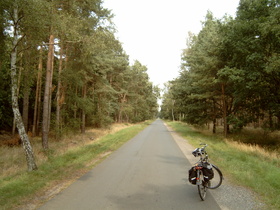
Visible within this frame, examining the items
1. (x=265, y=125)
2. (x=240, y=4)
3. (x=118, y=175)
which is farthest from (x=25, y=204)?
(x=240, y=4)

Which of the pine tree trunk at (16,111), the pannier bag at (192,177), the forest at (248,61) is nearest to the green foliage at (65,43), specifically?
the pine tree trunk at (16,111)

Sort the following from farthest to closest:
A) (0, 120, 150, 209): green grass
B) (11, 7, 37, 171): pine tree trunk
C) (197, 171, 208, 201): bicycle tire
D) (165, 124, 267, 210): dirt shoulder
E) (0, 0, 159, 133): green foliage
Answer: (0, 0, 159, 133): green foliage, (11, 7, 37, 171): pine tree trunk, (0, 120, 150, 209): green grass, (197, 171, 208, 201): bicycle tire, (165, 124, 267, 210): dirt shoulder

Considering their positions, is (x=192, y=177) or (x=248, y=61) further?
(x=248, y=61)

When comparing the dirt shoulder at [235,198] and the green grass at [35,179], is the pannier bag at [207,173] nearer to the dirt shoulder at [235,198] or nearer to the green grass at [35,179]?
the dirt shoulder at [235,198]

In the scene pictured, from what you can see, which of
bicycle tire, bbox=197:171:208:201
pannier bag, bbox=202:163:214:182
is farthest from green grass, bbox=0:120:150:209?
pannier bag, bbox=202:163:214:182

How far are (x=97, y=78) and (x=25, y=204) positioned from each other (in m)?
20.3

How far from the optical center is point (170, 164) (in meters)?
9.01

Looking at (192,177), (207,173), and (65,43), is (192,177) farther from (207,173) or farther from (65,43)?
(65,43)

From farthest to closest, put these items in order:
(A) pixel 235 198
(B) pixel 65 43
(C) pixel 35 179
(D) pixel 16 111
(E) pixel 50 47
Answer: (E) pixel 50 47, (B) pixel 65 43, (D) pixel 16 111, (C) pixel 35 179, (A) pixel 235 198

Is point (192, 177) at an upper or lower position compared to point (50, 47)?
lower

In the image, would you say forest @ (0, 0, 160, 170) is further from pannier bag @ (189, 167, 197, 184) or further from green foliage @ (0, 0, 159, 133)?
pannier bag @ (189, 167, 197, 184)

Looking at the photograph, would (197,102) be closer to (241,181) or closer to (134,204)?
(241,181)

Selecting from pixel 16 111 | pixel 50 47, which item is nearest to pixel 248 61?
pixel 50 47

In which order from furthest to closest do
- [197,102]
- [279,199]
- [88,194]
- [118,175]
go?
1. [197,102]
2. [118,175]
3. [88,194]
4. [279,199]
